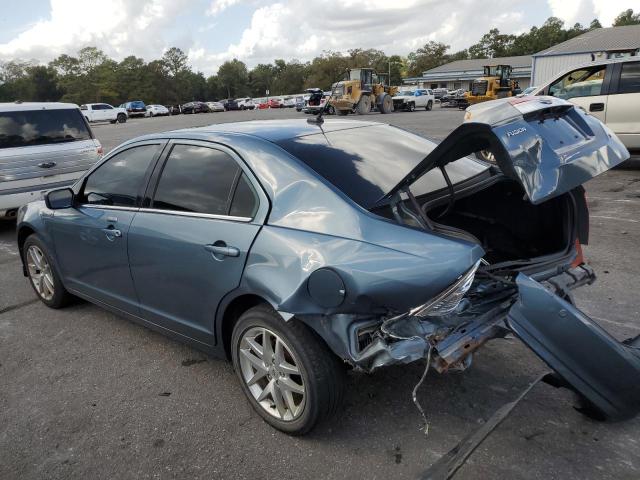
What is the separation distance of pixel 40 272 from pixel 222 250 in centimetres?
270

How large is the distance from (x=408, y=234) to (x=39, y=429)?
91.7 inches

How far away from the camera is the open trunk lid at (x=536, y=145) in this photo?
223 cm

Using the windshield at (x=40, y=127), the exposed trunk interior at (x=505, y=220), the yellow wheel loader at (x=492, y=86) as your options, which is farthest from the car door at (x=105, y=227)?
the yellow wheel loader at (x=492, y=86)

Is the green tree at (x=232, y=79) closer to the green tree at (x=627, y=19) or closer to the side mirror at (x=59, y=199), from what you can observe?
the green tree at (x=627, y=19)

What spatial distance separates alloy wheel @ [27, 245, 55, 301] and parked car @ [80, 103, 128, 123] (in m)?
45.0

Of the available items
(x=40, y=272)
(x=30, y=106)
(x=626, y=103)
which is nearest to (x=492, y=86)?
(x=626, y=103)

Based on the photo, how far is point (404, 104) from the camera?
37625mm

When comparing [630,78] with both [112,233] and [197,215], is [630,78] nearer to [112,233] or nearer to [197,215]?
[197,215]

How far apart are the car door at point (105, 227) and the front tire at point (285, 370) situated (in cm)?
113

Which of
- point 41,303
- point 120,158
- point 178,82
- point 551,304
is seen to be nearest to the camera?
point 551,304

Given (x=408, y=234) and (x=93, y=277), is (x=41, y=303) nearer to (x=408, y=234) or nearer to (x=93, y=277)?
(x=93, y=277)

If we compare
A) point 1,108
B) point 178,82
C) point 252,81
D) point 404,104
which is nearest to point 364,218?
point 1,108

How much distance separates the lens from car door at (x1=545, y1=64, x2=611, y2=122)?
9.08 m

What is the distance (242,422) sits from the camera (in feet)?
9.37
